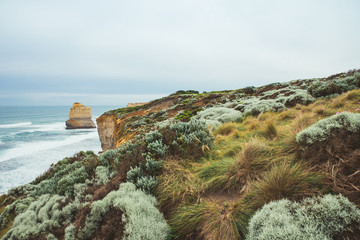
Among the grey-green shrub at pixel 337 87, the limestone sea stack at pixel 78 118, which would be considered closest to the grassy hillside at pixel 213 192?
the grey-green shrub at pixel 337 87

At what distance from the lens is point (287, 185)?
2.40m

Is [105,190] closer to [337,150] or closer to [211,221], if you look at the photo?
[211,221]

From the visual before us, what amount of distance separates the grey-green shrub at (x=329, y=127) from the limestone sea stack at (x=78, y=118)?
64.3 meters

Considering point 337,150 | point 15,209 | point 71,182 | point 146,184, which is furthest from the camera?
point 15,209

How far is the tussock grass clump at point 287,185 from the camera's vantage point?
7.70 feet

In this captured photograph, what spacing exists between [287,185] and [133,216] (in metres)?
2.25

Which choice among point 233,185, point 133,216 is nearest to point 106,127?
point 133,216

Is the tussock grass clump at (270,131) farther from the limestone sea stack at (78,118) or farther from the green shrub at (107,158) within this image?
the limestone sea stack at (78,118)

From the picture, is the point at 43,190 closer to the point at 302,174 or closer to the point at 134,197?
the point at 134,197

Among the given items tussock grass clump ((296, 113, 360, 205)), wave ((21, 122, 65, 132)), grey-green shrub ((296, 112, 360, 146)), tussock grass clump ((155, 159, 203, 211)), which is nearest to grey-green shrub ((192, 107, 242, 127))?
tussock grass clump ((155, 159, 203, 211))

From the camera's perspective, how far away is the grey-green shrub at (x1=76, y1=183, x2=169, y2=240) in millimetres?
2347

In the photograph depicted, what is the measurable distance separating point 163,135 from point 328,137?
3.67 metres

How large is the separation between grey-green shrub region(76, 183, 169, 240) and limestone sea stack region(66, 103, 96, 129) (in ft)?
206

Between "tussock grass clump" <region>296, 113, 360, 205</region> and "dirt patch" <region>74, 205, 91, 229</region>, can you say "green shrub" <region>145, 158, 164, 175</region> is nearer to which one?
"dirt patch" <region>74, 205, 91, 229</region>
